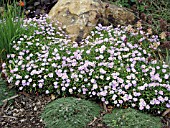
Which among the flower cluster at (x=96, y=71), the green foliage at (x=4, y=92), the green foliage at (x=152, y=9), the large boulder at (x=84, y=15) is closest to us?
the flower cluster at (x=96, y=71)

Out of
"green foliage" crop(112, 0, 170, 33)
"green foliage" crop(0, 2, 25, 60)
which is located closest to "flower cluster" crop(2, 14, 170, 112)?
"green foliage" crop(0, 2, 25, 60)

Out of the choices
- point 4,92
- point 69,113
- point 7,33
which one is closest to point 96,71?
point 69,113

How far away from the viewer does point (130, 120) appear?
123 inches

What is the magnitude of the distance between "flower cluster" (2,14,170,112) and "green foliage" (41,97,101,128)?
0.47ft

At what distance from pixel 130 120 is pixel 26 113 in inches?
44.0

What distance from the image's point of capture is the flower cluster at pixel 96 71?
134 inches

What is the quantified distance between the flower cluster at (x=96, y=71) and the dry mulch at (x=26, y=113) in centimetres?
11

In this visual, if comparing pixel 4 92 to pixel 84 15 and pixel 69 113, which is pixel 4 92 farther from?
pixel 84 15

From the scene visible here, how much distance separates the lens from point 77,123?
10.3ft

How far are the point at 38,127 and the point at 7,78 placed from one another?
85 cm

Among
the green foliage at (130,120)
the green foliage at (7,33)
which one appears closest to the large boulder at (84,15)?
the green foliage at (7,33)

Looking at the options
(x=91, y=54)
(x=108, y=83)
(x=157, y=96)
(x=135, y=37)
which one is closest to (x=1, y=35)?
(x=91, y=54)

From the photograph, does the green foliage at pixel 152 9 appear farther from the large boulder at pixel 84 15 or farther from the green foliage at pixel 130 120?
the green foliage at pixel 130 120

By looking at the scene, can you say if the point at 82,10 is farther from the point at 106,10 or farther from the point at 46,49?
the point at 46,49
